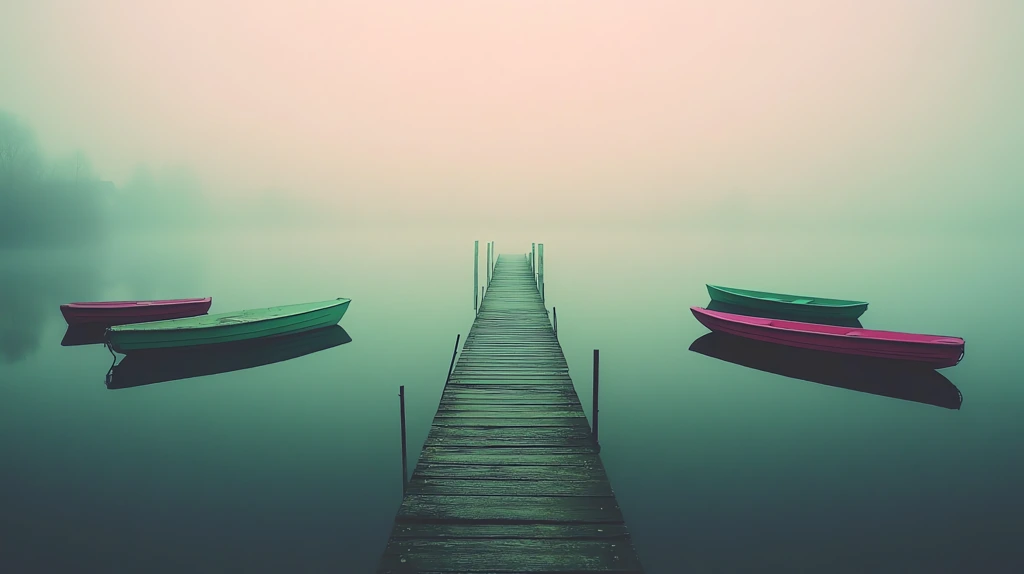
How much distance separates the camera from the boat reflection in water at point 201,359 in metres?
15.6

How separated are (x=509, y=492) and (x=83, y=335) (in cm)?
2580

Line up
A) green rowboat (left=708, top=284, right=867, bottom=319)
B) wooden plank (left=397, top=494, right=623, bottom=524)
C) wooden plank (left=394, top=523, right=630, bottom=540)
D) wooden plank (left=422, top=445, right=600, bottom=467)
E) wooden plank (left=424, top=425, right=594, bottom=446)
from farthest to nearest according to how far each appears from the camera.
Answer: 1. green rowboat (left=708, top=284, right=867, bottom=319)
2. wooden plank (left=424, top=425, right=594, bottom=446)
3. wooden plank (left=422, top=445, right=600, bottom=467)
4. wooden plank (left=397, top=494, right=623, bottom=524)
5. wooden plank (left=394, top=523, right=630, bottom=540)

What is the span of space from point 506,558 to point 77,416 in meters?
14.9

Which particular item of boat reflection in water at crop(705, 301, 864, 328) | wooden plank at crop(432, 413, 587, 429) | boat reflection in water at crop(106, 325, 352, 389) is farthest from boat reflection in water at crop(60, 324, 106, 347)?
boat reflection in water at crop(705, 301, 864, 328)

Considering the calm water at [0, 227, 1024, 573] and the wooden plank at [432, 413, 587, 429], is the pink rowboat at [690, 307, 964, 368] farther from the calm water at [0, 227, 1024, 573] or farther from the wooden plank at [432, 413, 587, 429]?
the wooden plank at [432, 413, 587, 429]

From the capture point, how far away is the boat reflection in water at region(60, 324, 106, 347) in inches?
785

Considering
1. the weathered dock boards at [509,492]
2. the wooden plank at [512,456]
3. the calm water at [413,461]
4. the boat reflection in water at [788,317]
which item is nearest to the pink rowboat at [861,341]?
the calm water at [413,461]

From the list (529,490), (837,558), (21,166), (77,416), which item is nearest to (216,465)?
(77,416)

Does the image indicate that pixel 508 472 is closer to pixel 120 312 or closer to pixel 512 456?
pixel 512 456

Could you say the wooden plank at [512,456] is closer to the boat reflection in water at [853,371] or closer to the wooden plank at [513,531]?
the wooden plank at [513,531]

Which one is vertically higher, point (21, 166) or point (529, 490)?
point (21, 166)

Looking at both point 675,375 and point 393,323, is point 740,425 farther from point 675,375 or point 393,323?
point 393,323

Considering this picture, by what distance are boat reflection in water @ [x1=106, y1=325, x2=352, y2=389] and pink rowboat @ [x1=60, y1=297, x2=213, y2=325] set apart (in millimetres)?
3109

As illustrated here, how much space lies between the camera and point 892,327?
2509 centimetres
